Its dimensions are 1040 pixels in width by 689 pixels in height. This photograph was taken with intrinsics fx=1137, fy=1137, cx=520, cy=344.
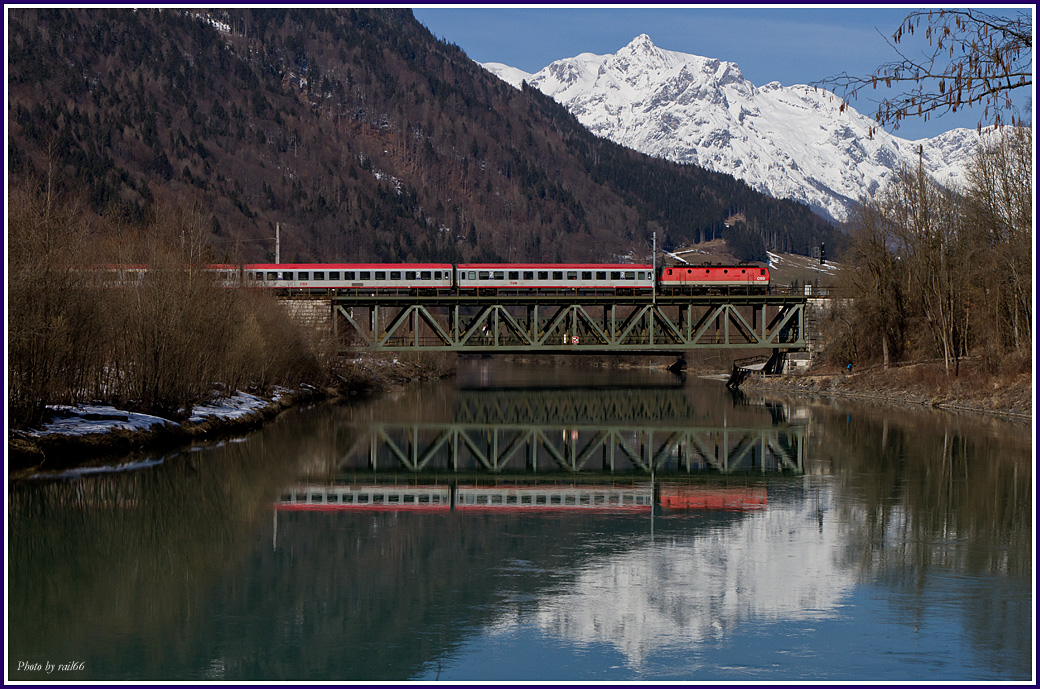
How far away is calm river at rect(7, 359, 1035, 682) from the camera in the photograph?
1438cm

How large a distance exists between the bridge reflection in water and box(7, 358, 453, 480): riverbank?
5.19 m

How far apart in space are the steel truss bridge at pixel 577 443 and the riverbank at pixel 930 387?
10.7 metres

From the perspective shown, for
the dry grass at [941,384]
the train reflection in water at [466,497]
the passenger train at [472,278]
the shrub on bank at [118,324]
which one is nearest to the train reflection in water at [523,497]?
the train reflection in water at [466,497]

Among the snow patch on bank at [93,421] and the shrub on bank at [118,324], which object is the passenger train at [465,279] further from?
the snow patch on bank at [93,421]

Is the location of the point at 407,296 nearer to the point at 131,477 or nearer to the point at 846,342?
the point at 846,342

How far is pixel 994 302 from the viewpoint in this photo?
191 ft

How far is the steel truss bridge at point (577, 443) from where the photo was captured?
3538 centimetres

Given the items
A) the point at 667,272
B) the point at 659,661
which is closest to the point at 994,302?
the point at 667,272

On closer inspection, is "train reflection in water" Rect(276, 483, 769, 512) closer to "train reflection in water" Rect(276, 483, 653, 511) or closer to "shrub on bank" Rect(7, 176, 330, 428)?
"train reflection in water" Rect(276, 483, 653, 511)

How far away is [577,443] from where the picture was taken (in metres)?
43.2

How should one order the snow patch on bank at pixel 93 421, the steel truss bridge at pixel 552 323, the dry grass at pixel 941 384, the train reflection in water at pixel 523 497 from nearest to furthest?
the train reflection in water at pixel 523 497
the snow patch on bank at pixel 93 421
the dry grass at pixel 941 384
the steel truss bridge at pixel 552 323

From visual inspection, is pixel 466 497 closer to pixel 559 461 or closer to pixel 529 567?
pixel 559 461

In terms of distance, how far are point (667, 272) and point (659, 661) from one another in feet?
253

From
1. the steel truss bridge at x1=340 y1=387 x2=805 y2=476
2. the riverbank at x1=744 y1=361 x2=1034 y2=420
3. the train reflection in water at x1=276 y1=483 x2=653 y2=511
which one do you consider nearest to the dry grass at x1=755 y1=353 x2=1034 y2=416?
the riverbank at x1=744 y1=361 x2=1034 y2=420
